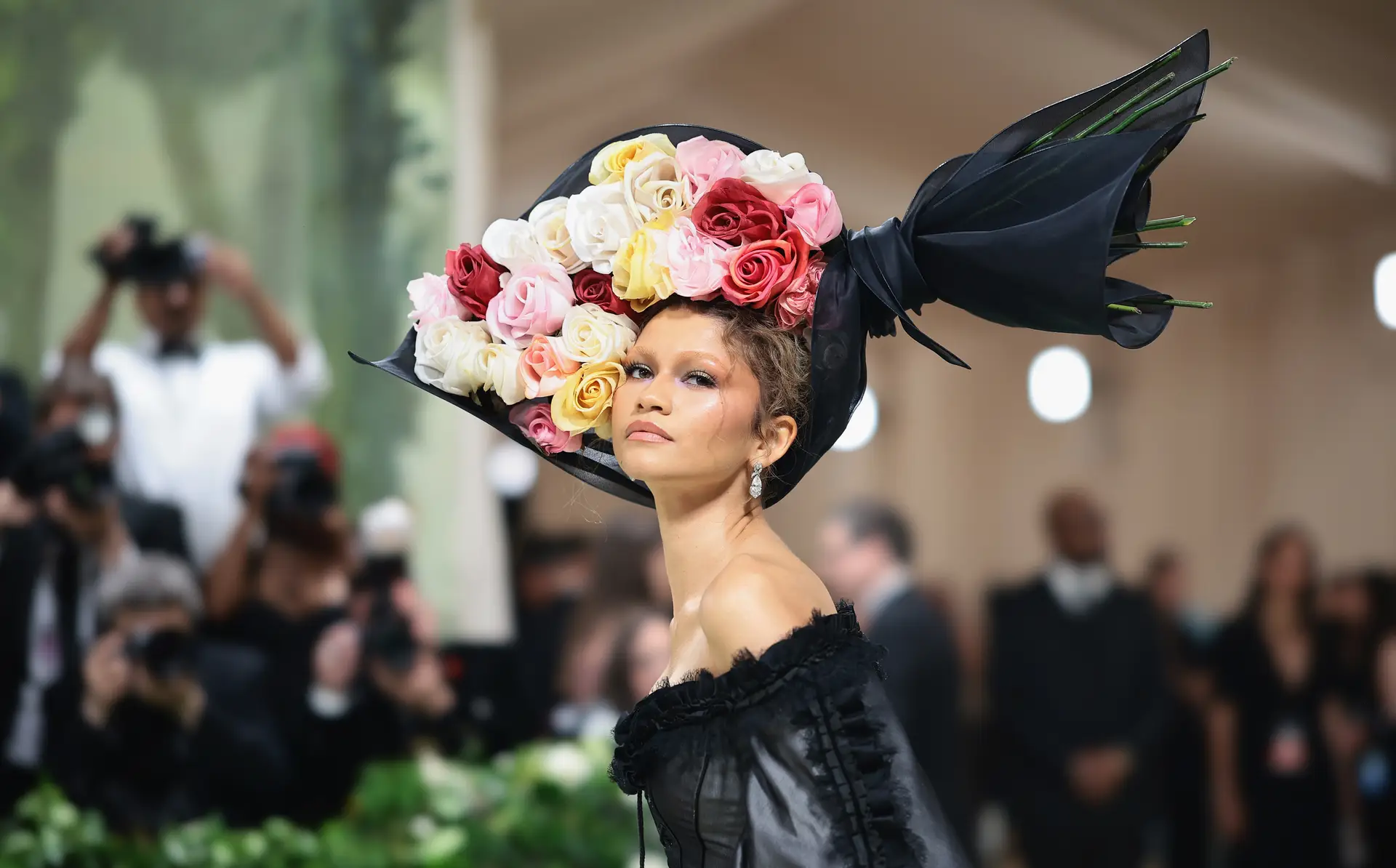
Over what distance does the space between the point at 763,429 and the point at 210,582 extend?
3222 mm

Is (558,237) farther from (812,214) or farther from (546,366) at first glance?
(812,214)

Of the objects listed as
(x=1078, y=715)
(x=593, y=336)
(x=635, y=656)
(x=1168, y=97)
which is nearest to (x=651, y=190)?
(x=593, y=336)

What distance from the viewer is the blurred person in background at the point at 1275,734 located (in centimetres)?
502

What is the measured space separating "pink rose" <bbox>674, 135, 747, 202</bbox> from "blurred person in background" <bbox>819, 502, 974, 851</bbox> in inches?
92.6

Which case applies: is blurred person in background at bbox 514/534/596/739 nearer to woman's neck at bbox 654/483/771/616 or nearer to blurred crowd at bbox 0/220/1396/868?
blurred crowd at bbox 0/220/1396/868

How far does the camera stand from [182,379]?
4.48m

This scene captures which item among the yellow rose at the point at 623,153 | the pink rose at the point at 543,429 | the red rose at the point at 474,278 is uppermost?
the yellow rose at the point at 623,153

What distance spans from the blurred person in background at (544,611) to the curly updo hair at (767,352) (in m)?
3.15

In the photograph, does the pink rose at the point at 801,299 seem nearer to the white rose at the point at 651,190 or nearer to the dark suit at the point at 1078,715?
the white rose at the point at 651,190

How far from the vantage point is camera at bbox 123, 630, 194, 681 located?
4008 millimetres

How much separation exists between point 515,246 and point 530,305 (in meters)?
0.10

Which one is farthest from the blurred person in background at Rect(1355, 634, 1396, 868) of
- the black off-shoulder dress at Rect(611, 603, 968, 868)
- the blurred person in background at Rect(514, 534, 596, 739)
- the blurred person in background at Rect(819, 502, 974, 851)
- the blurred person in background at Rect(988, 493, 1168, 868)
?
the black off-shoulder dress at Rect(611, 603, 968, 868)

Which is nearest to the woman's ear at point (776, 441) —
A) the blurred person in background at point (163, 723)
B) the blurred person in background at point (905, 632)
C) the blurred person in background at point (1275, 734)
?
the blurred person in background at point (905, 632)

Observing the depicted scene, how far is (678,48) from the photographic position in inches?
204
